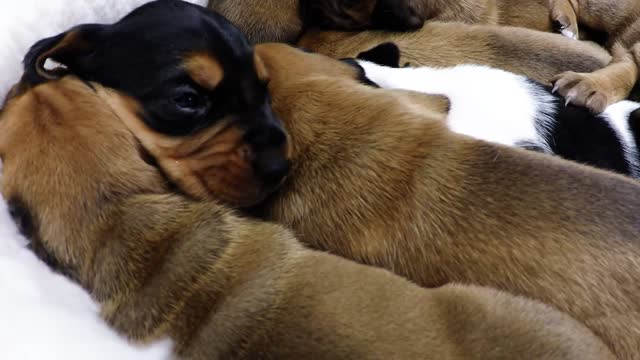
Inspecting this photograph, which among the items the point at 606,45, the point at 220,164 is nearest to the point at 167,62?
the point at 220,164

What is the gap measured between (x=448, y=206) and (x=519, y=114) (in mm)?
561

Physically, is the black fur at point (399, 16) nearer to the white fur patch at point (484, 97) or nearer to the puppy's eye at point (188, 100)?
the white fur patch at point (484, 97)

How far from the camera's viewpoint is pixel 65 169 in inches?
58.2

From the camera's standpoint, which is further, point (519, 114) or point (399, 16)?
point (399, 16)

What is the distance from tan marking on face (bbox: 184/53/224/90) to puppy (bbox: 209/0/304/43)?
2.66 feet

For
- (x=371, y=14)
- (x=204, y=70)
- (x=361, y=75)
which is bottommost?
(x=371, y=14)

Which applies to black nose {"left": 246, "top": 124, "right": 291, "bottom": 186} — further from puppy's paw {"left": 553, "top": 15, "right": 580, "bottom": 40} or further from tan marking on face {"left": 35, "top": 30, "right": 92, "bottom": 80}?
puppy's paw {"left": 553, "top": 15, "right": 580, "bottom": 40}

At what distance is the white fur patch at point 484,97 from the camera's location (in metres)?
2.03

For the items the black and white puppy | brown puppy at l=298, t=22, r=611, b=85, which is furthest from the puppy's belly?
brown puppy at l=298, t=22, r=611, b=85

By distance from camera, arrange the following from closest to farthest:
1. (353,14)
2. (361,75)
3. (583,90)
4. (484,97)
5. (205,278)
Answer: (205,278) < (361,75) < (484,97) < (583,90) < (353,14)

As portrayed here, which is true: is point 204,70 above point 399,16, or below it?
above

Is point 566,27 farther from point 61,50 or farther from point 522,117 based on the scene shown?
point 61,50

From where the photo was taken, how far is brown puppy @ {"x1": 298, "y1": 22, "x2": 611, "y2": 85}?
2.40 meters

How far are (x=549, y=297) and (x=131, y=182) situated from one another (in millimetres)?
853
